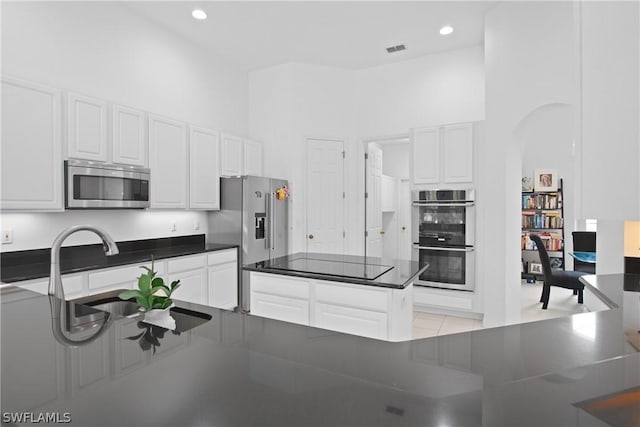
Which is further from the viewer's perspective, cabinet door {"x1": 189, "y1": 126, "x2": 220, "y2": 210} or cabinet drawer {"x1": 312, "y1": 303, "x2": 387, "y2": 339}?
cabinet door {"x1": 189, "y1": 126, "x2": 220, "y2": 210}

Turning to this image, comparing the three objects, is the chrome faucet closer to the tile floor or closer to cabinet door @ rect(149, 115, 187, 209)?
cabinet door @ rect(149, 115, 187, 209)

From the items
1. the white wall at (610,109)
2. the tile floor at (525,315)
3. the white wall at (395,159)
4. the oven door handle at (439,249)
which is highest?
the white wall at (395,159)

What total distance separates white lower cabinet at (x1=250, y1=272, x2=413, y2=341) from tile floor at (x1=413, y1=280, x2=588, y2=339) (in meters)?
1.54

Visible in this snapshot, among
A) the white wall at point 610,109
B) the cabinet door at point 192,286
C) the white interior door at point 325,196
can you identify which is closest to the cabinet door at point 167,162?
the cabinet door at point 192,286

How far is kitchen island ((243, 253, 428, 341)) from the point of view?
7.18ft

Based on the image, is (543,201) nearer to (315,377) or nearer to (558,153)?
(558,153)

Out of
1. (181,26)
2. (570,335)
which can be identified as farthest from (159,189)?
(570,335)

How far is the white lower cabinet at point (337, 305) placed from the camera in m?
2.19

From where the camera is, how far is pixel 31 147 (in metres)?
2.58

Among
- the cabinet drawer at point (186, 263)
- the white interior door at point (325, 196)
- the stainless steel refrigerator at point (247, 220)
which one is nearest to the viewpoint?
the cabinet drawer at point (186, 263)

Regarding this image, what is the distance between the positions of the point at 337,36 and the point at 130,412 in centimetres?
458

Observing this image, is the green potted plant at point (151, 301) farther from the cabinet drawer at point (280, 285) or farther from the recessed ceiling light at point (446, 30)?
the recessed ceiling light at point (446, 30)

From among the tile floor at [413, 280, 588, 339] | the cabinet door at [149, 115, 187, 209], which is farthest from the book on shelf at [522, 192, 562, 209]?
the cabinet door at [149, 115, 187, 209]

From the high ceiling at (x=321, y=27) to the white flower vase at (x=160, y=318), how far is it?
3526 millimetres
